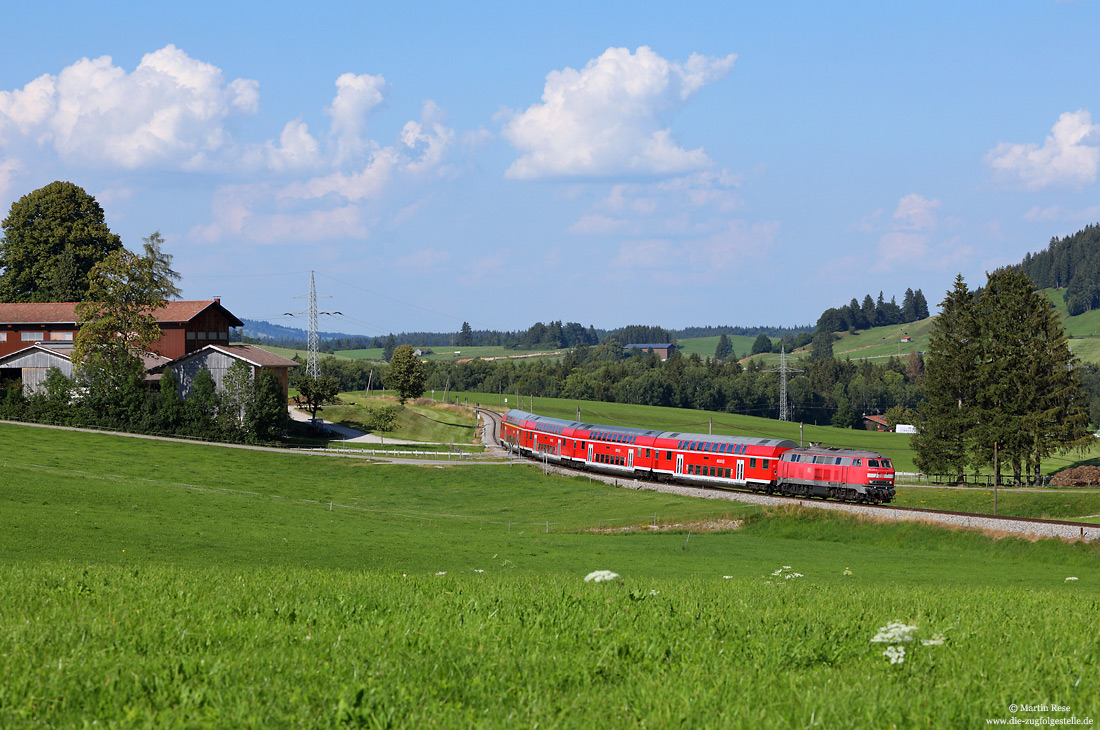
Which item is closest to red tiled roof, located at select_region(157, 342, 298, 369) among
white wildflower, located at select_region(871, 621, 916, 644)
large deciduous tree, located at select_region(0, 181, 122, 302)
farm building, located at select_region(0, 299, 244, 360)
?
farm building, located at select_region(0, 299, 244, 360)

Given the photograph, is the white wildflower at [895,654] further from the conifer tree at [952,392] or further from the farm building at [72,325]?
the farm building at [72,325]

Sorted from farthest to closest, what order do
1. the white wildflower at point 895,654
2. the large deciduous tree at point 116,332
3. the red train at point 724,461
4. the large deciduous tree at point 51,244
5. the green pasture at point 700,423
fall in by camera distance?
the green pasture at point 700,423 → the large deciduous tree at point 51,244 → the large deciduous tree at point 116,332 → the red train at point 724,461 → the white wildflower at point 895,654

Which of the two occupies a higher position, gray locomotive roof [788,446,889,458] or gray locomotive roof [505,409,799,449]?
gray locomotive roof [505,409,799,449]

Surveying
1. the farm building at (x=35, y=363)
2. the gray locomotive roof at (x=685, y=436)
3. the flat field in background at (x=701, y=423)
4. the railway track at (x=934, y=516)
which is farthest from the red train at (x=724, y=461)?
the flat field in background at (x=701, y=423)

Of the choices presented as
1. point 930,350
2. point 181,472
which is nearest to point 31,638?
point 181,472

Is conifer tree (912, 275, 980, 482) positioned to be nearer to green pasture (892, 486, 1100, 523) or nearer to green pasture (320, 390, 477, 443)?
green pasture (892, 486, 1100, 523)

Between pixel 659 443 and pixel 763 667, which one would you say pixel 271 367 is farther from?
pixel 763 667

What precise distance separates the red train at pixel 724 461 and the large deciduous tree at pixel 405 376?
50678 millimetres

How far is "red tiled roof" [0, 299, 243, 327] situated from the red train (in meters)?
48.3

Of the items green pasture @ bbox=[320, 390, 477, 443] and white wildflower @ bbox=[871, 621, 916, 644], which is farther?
green pasture @ bbox=[320, 390, 477, 443]

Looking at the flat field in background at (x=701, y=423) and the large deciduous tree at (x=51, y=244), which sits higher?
the large deciduous tree at (x=51, y=244)

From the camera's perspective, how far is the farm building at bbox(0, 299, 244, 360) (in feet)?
333

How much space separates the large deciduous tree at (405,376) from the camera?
13838cm

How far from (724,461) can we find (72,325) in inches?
3144
